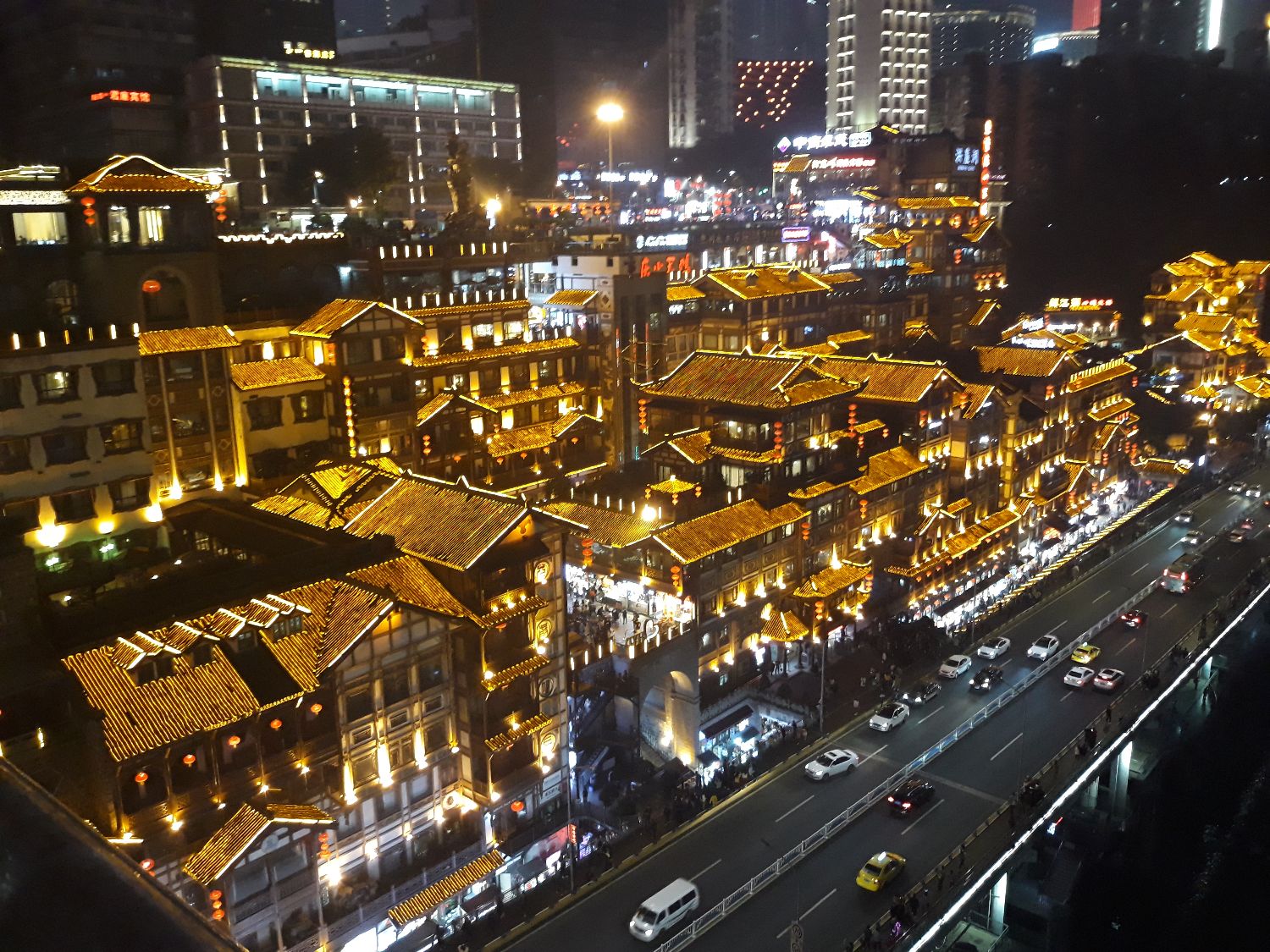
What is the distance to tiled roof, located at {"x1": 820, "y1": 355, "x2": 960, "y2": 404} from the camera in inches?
2391

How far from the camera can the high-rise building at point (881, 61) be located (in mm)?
136750

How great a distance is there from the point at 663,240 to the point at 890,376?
92.0 ft

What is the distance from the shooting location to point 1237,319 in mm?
102938

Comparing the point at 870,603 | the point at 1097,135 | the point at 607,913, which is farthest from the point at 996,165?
the point at 607,913

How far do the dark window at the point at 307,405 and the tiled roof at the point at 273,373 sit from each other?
3.08 ft

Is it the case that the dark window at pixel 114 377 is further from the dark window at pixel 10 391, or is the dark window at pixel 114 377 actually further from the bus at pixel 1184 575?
the bus at pixel 1184 575

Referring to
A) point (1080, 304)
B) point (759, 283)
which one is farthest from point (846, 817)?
point (1080, 304)

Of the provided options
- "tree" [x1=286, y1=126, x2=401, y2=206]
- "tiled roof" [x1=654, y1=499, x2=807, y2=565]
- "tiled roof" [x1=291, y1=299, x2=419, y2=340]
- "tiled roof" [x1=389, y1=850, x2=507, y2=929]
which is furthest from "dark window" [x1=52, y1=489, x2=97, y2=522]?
"tree" [x1=286, y1=126, x2=401, y2=206]

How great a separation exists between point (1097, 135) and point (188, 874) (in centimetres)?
13509

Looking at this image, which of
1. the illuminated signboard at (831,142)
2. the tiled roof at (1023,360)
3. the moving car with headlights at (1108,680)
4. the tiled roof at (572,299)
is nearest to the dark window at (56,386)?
the tiled roof at (572,299)

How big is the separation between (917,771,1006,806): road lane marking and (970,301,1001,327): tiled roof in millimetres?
68659

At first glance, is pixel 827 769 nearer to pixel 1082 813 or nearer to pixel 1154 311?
pixel 1082 813

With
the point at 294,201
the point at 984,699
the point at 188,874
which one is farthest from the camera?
the point at 294,201

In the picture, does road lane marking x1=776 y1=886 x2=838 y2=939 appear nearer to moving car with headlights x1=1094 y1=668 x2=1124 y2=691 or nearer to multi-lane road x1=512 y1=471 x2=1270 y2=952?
multi-lane road x1=512 y1=471 x2=1270 y2=952
